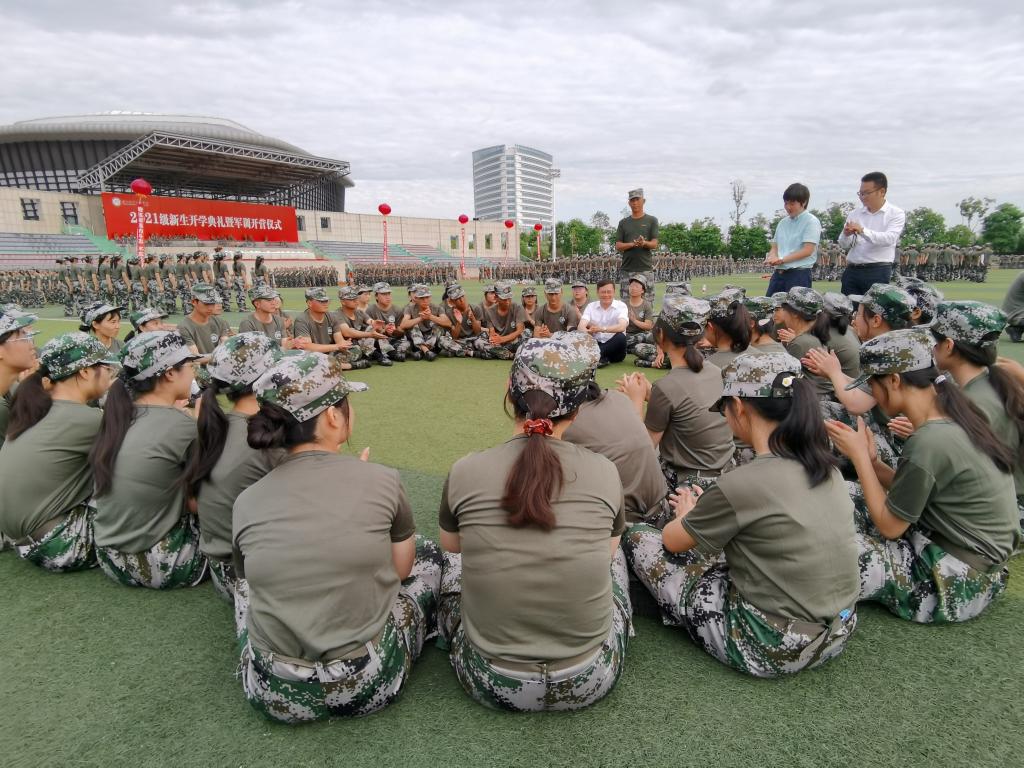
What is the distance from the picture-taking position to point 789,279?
6.14 m

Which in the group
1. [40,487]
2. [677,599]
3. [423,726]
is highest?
[40,487]

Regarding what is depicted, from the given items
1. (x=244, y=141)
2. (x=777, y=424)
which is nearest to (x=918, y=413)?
(x=777, y=424)

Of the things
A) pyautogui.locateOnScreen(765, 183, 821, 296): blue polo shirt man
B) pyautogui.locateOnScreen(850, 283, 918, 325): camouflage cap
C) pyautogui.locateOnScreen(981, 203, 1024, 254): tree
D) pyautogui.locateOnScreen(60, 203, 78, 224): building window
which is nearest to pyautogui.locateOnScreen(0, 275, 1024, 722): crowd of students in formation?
pyautogui.locateOnScreen(850, 283, 918, 325): camouflage cap

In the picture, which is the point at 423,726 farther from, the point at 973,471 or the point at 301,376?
the point at 973,471

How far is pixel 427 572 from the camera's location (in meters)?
2.42

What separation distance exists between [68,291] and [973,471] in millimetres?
22786

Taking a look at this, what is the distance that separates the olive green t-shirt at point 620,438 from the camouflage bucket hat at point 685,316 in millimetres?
759

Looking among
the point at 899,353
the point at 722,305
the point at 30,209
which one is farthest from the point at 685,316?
the point at 30,209

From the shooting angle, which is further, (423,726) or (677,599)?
(677,599)

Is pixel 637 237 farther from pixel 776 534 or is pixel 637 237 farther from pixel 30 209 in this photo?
pixel 30 209

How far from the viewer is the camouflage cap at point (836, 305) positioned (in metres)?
4.77

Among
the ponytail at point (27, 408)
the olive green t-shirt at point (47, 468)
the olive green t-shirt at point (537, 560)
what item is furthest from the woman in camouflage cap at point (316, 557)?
the ponytail at point (27, 408)

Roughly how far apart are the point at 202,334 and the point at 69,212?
4010 centimetres

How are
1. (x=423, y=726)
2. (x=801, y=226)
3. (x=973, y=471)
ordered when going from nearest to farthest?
(x=423, y=726) → (x=973, y=471) → (x=801, y=226)
